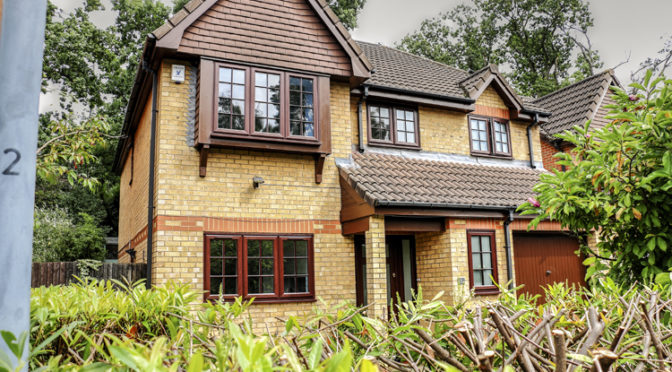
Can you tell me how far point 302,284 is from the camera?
11.1m

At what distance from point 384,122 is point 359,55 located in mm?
1974

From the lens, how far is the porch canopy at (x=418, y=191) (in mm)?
10875

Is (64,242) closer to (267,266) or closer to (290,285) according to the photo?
(267,266)

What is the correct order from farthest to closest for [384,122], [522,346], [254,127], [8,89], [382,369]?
[384,122] < [254,127] < [8,89] < [382,369] < [522,346]

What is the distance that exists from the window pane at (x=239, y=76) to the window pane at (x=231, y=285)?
412 centimetres

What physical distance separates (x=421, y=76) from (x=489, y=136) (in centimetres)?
266

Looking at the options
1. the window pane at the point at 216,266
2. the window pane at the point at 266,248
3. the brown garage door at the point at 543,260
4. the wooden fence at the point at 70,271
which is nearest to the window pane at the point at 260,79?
the window pane at the point at 266,248

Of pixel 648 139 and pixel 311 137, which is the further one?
pixel 311 137

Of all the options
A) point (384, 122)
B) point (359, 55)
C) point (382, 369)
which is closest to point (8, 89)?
point (382, 369)

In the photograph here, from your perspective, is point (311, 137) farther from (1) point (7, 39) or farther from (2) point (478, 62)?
(2) point (478, 62)

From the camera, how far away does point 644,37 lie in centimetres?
3222

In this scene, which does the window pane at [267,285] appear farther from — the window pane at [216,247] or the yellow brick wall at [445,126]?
the yellow brick wall at [445,126]

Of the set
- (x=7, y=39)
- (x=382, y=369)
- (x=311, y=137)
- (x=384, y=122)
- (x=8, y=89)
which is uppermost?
(x=384, y=122)

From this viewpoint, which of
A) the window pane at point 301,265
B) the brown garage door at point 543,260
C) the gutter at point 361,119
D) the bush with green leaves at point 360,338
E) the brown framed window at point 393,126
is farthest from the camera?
the brown garage door at point 543,260
